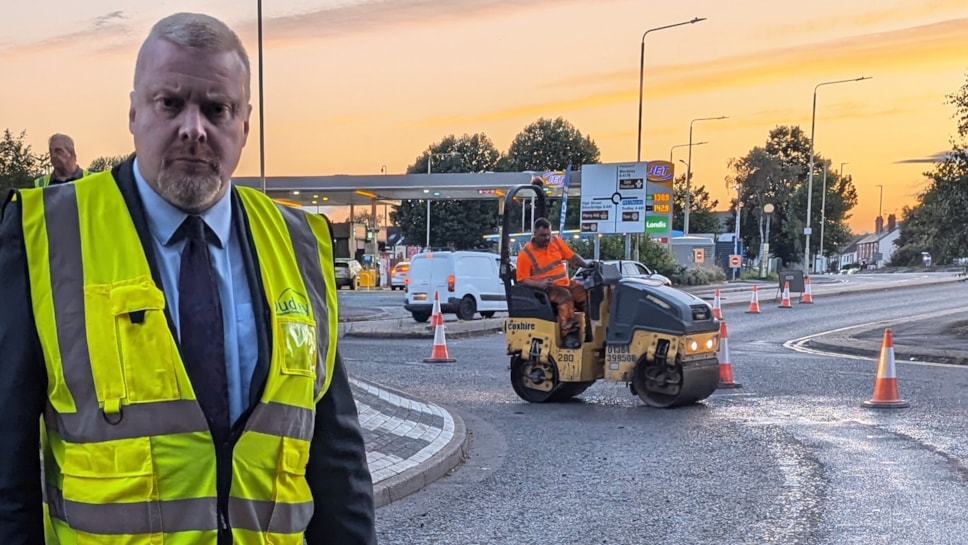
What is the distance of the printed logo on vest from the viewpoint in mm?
2002

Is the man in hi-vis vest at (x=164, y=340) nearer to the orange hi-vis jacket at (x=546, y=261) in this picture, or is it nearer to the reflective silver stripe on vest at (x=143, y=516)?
the reflective silver stripe on vest at (x=143, y=516)

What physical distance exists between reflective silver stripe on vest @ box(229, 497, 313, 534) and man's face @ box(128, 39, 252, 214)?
574 millimetres

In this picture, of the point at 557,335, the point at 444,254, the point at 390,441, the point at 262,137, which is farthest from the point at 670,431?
the point at 262,137

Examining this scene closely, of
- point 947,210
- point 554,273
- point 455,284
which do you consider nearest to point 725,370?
point 554,273

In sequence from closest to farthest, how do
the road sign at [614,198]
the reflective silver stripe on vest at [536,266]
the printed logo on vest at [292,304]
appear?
the printed logo on vest at [292,304], the reflective silver stripe on vest at [536,266], the road sign at [614,198]

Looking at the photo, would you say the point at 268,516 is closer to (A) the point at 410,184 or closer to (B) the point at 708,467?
(B) the point at 708,467

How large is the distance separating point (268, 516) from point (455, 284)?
2320cm

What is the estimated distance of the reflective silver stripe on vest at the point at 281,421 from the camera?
73.9 inches

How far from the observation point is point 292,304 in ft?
6.66

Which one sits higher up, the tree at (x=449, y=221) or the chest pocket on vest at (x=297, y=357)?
the tree at (x=449, y=221)

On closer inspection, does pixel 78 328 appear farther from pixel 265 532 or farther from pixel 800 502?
pixel 800 502

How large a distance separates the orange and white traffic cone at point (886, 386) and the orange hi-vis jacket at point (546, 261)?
3.57 m

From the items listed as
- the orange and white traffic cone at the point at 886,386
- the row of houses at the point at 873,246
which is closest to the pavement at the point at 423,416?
the orange and white traffic cone at the point at 886,386

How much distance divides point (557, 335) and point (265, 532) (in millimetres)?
9602
